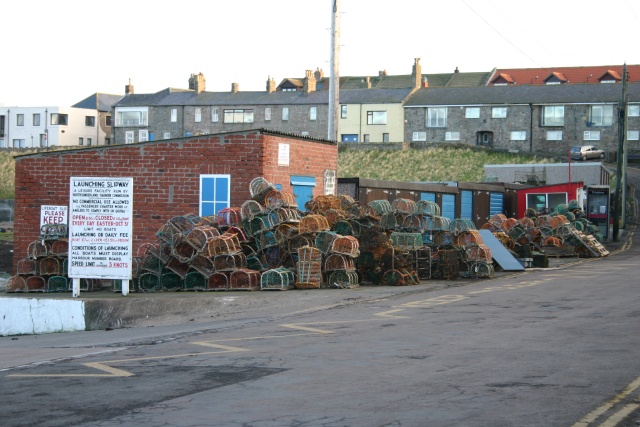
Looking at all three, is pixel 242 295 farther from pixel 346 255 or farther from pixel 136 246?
pixel 136 246

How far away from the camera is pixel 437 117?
300 feet

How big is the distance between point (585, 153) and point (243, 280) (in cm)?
6346

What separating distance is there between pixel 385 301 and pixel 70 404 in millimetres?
10686

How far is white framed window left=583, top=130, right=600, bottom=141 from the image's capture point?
279 feet

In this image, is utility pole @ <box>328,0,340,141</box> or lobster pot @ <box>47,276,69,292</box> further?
utility pole @ <box>328,0,340,141</box>

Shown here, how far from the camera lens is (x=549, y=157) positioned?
80.5 meters

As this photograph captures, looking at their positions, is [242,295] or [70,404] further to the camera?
[242,295]

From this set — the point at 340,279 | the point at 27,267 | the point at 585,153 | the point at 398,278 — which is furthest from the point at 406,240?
the point at 585,153

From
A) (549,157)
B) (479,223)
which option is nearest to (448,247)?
(479,223)

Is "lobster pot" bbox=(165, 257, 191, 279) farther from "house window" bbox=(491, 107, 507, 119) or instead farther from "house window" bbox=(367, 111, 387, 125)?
"house window" bbox=(367, 111, 387, 125)

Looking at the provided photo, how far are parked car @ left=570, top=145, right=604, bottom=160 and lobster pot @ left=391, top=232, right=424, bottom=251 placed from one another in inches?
2284

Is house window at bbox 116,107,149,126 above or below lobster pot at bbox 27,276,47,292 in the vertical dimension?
above

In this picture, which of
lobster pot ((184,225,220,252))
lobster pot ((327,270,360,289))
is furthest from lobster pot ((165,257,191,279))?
lobster pot ((327,270,360,289))

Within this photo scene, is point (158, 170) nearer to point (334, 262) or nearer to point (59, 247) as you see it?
point (59, 247)
